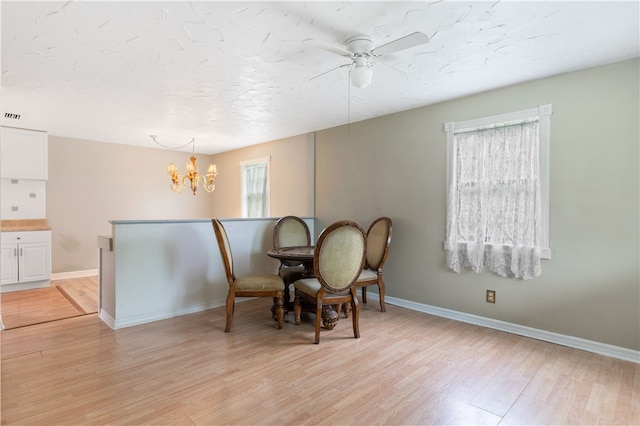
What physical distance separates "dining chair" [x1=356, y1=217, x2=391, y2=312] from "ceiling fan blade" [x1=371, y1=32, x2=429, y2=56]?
2063mm

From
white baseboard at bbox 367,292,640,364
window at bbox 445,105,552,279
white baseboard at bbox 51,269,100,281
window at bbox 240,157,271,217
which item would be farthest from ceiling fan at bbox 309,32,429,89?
white baseboard at bbox 51,269,100,281

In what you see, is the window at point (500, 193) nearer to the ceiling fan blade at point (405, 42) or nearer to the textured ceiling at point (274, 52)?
the textured ceiling at point (274, 52)

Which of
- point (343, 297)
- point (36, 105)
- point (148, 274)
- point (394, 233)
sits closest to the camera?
point (343, 297)

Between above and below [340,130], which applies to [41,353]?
below

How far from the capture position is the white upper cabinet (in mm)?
4711

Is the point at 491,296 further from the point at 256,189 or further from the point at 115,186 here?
the point at 115,186

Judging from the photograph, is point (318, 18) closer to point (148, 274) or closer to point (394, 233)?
point (394, 233)

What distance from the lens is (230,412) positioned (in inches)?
75.7

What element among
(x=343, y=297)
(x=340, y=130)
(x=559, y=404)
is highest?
(x=340, y=130)

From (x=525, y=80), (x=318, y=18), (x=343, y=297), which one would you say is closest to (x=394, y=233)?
(x=343, y=297)

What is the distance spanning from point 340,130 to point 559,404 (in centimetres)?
380

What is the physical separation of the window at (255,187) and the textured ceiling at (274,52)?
198cm

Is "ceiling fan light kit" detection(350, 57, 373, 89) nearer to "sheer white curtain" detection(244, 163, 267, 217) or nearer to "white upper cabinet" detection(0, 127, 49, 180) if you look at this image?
"sheer white curtain" detection(244, 163, 267, 217)

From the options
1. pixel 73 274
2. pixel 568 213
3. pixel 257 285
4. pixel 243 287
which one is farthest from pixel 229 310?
pixel 73 274
